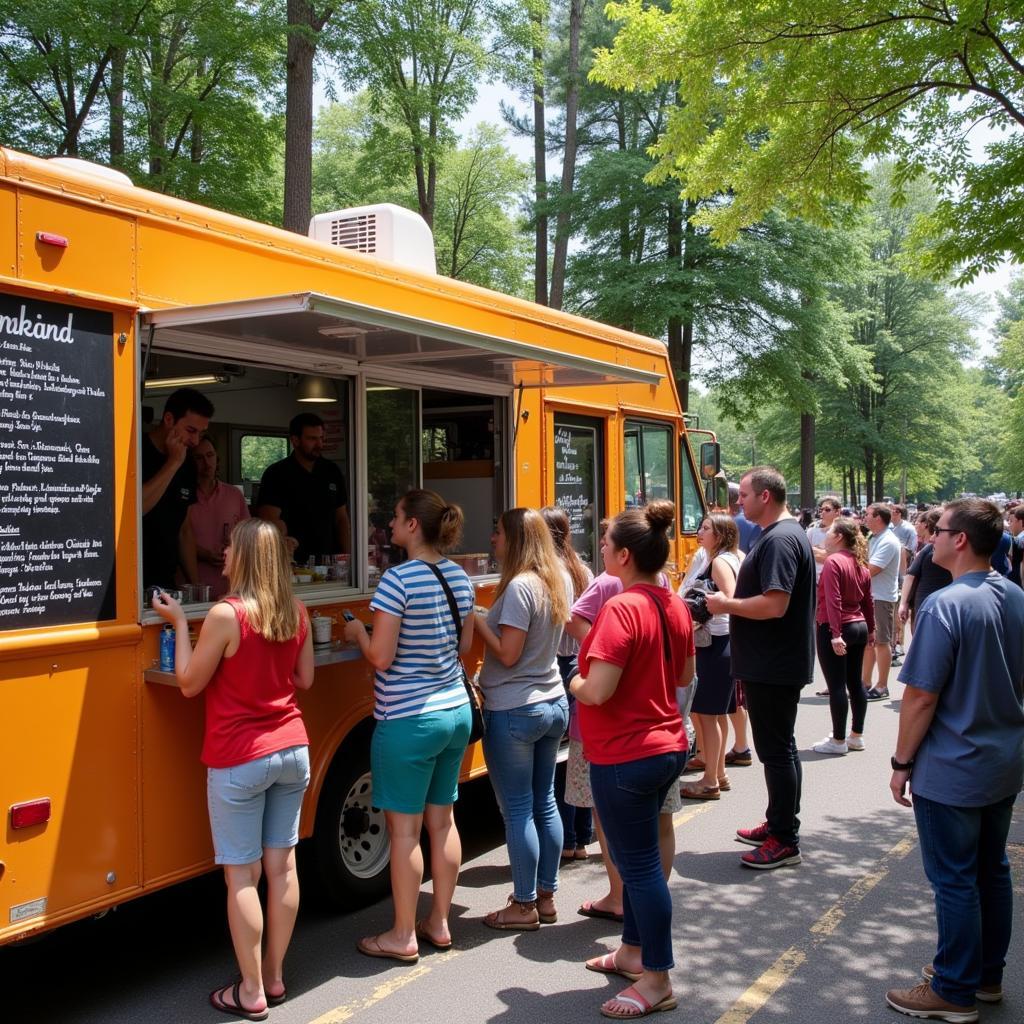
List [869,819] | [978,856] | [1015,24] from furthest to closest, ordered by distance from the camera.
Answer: [1015,24], [869,819], [978,856]

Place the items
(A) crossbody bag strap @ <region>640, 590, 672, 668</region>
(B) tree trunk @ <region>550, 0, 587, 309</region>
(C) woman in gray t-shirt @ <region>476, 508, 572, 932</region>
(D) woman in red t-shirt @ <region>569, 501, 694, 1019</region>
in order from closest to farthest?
(D) woman in red t-shirt @ <region>569, 501, 694, 1019</region>, (A) crossbody bag strap @ <region>640, 590, 672, 668</region>, (C) woman in gray t-shirt @ <region>476, 508, 572, 932</region>, (B) tree trunk @ <region>550, 0, 587, 309</region>

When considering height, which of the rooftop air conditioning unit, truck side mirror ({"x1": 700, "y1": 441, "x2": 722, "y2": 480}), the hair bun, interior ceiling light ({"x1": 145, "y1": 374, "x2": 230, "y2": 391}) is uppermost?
the rooftop air conditioning unit

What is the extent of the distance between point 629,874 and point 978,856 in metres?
1.29

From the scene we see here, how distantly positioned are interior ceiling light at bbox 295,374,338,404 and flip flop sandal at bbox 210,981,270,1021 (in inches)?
108

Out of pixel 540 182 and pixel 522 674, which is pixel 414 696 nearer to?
pixel 522 674

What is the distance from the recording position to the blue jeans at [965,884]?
3.51 meters

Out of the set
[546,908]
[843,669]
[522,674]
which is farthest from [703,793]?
[522,674]

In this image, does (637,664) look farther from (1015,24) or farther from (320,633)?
(1015,24)

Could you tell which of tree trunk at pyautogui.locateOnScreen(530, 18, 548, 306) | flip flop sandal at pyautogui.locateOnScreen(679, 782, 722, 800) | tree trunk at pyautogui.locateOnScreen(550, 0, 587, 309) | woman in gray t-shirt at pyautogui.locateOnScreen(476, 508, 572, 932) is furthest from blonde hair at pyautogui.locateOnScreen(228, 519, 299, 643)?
tree trunk at pyautogui.locateOnScreen(550, 0, 587, 309)

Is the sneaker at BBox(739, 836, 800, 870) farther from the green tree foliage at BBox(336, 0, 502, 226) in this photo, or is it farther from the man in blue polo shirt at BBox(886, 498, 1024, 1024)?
the green tree foliage at BBox(336, 0, 502, 226)

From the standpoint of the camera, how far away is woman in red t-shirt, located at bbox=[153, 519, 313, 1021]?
3.50m

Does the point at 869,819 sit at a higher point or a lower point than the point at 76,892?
lower

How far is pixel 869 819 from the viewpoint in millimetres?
6098

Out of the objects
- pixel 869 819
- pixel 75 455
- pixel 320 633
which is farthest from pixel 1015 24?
pixel 75 455
